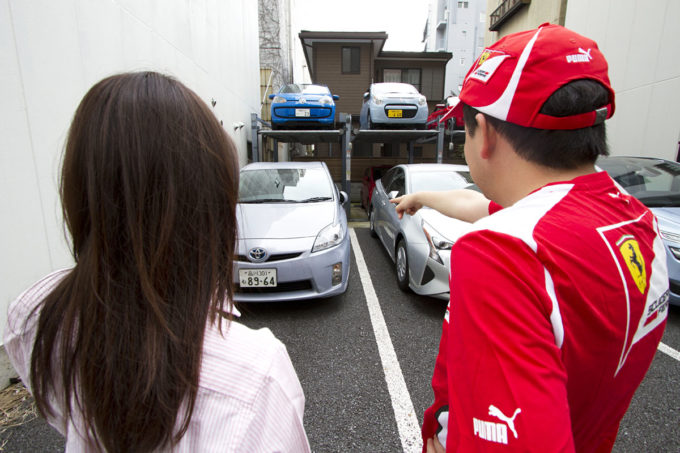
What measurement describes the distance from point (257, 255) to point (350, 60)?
16231 millimetres

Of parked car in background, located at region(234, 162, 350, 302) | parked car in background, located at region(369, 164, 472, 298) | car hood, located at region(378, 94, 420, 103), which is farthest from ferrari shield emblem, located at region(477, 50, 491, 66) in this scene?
car hood, located at region(378, 94, 420, 103)

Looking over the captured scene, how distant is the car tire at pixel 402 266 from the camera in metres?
4.01

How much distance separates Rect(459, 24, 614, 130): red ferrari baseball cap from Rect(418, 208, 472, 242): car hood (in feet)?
8.93

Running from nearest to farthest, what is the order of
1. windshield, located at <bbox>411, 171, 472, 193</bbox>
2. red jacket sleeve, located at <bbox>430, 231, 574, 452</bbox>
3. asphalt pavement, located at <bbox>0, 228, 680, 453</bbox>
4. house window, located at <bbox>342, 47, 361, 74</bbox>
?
red jacket sleeve, located at <bbox>430, 231, 574, 452</bbox> < asphalt pavement, located at <bbox>0, 228, 680, 453</bbox> < windshield, located at <bbox>411, 171, 472, 193</bbox> < house window, located at <bbox>342, 47, 361, 74</bbox>

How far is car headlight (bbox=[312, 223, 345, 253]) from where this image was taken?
355cm

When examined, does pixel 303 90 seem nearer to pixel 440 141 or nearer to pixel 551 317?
pixel 440 141

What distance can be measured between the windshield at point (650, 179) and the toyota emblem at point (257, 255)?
384 centimetres

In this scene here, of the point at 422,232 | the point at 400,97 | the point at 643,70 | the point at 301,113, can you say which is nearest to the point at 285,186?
the point at 422,232

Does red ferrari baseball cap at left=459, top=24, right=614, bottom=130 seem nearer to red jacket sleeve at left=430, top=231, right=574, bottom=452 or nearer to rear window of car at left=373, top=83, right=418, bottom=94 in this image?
red jacket sleeve at left=430, top=231, right=574, bottom=452

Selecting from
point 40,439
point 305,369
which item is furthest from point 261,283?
point 40,439

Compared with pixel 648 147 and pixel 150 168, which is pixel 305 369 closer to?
pixel 150 168

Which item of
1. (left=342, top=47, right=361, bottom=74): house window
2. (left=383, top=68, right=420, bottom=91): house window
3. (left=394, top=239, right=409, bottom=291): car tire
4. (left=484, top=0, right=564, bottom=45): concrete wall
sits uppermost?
(left=484, top=0, right=564, bottom=45): concrete wall

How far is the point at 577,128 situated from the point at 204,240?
0.76 m

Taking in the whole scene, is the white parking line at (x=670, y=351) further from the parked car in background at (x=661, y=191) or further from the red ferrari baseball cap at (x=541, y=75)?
the red ferrari baseball cap at (x=541, y=75)
